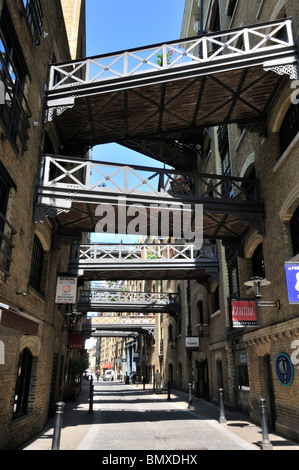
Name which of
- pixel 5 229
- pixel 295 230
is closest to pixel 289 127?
pixel 295 230

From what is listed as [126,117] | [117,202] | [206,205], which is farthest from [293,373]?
[126,117]

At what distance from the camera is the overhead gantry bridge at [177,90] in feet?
28.0

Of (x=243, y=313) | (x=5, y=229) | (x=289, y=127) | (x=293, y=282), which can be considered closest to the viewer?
(x=5, y=229)

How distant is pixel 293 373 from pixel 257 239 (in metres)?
4.28

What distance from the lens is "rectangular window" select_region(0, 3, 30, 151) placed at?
263 inches

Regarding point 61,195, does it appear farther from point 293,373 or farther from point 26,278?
point 293,373

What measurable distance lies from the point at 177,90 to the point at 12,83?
436 cm

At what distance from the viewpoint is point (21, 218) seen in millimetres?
7844

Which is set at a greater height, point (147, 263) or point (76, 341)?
point (147, 263)

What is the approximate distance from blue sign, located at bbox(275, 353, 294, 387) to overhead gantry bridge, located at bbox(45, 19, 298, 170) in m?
6.40

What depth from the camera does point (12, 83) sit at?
7090 millimetres

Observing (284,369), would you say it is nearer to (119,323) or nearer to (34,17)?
(34,17)

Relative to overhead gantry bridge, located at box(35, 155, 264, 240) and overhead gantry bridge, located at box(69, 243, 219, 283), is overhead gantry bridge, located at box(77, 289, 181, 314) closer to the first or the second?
overhead gantry bridge, located at box(69, 243, 219, 283)

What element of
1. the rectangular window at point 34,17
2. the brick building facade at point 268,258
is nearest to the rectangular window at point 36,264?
the rectangular window at point 34,17
